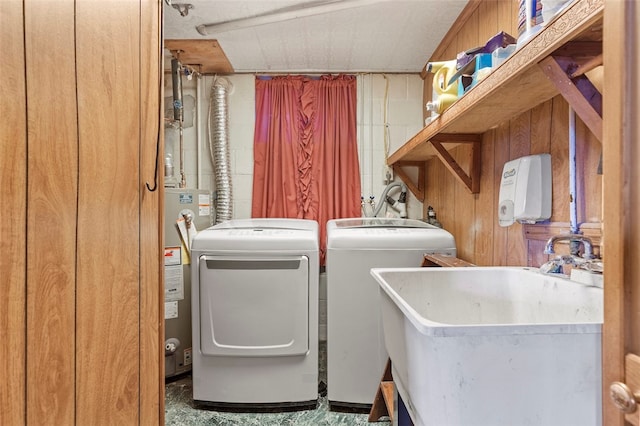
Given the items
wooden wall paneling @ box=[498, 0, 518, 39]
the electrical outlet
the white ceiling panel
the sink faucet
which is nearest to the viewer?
the sink faucet

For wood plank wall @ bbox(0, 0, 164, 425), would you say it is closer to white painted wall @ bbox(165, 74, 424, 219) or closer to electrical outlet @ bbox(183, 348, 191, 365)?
electrical outlet @ bbox(183, 348, 191, 365)

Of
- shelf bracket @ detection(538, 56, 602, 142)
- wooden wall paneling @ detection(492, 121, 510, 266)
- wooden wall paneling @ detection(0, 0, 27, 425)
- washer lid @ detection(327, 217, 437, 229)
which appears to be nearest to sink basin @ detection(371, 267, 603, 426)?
shelf bracket @ detection(538, 56, 602, 142)

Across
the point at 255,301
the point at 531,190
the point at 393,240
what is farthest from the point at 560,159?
the point at 255,301

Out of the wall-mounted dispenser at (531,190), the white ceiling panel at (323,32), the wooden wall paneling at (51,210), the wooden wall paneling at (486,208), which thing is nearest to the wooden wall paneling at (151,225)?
the wooden wall paneling at (51,210)

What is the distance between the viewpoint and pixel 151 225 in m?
1.15

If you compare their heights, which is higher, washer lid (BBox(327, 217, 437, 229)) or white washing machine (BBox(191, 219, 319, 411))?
washer lid (BBox(327, 217, 437, 229))

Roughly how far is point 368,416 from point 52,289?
1627 millimetres

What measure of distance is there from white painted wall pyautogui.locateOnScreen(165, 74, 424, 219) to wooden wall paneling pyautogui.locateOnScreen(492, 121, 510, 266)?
47.6 inches

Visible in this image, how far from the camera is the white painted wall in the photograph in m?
2.74

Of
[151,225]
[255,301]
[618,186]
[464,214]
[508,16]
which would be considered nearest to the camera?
[618,186]

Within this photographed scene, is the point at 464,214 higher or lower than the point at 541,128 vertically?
lower

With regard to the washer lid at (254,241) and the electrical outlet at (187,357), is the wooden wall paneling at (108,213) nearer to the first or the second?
the washer lid at (254,241)

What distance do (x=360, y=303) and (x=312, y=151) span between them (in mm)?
1311

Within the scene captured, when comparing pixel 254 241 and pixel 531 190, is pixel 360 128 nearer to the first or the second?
pixel 254 241
